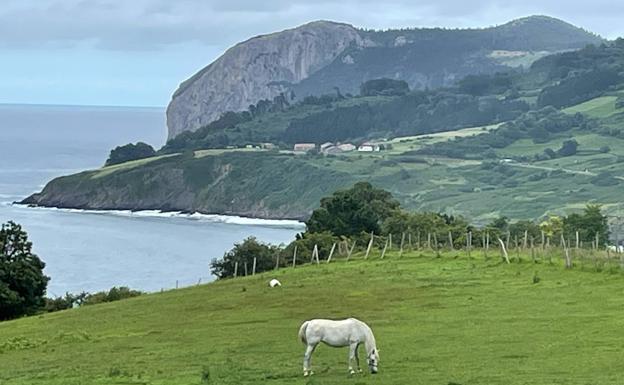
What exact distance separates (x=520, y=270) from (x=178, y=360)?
22.3 meters

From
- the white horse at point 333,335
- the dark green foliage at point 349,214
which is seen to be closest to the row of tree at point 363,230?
the dark green foliage at point 349,214

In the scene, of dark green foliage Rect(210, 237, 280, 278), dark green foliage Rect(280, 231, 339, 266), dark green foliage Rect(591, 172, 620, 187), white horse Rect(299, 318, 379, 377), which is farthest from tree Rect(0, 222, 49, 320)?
dark green foliage Rect(591, 172, 620, 187)

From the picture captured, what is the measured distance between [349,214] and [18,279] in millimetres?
32208

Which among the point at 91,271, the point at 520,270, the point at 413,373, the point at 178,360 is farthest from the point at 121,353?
the point at 91,271

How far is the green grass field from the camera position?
81.3 feet

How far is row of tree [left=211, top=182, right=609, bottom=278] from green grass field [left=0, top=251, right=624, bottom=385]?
48.1ft

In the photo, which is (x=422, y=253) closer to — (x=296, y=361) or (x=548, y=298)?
(x=548, y=298)

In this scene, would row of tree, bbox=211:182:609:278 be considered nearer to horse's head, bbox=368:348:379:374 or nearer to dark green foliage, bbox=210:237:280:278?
dark green foliage, bbox=210:237:280:278

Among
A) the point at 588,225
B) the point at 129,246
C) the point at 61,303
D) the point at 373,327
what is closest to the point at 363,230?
the point at 588,225

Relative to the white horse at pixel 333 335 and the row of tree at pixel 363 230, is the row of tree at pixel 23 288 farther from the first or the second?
the white horse at pixel 333 335

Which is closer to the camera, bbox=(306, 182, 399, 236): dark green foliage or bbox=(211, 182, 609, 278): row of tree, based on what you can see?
bbox=(211, 182, 609, 278): row of tree

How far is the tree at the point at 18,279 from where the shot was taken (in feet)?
183

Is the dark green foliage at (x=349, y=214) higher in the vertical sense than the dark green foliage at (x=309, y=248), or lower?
higher

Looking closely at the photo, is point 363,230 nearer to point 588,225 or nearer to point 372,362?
point 588,225
